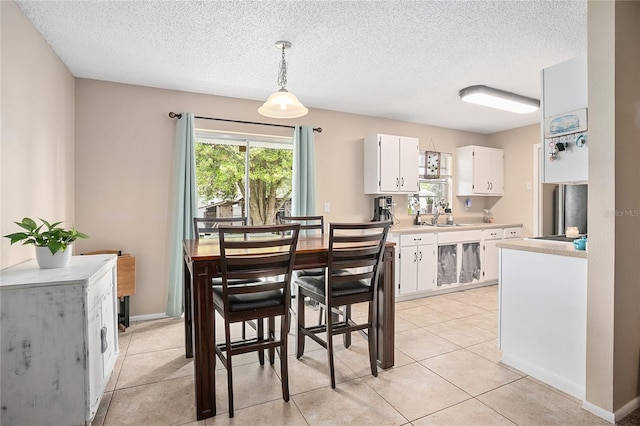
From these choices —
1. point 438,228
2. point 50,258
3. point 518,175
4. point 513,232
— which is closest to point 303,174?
point 438,228

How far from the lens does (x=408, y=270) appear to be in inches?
171

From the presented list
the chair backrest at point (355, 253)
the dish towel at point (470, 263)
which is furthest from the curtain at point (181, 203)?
the dish towel at point (470, 263)

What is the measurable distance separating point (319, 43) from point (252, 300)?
1.92 metres

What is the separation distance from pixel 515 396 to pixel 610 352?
60 cm

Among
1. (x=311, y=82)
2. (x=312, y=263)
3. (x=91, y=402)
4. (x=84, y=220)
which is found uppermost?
(x=311, y=82)

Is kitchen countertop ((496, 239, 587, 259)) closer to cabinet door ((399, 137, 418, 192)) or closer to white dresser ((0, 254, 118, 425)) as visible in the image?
cabinet door ((399, 137, 418, 192))

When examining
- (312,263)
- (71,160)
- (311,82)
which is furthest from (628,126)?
(71,160)

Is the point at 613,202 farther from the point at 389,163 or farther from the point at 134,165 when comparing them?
the point at 134,165

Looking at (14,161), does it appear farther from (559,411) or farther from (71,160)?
(559,411)

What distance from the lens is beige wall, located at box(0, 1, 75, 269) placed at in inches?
78.8

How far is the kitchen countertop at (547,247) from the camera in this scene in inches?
83.4

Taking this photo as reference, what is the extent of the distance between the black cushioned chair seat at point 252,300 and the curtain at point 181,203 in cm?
156

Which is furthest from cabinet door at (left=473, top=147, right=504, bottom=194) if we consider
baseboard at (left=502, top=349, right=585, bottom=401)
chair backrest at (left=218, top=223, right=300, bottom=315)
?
chair backrest at (left=218, top=223, right=300, bottom=315)

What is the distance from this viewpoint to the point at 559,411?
6.57 feet
